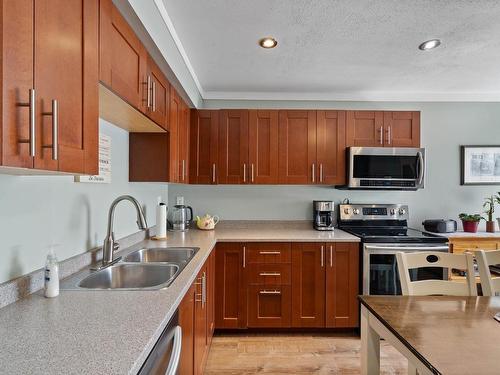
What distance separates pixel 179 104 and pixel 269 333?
2165 mm

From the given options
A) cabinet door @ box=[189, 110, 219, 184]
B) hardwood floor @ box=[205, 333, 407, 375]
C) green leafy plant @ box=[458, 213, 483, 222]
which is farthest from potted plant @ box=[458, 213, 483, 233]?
cabinet door @ box=[189, 110, 219, 184]

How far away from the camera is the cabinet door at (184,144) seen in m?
2.79

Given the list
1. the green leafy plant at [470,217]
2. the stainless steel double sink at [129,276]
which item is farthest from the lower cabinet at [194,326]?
the green leafy plant at [470,217]

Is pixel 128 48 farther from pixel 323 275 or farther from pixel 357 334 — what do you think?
pixel 357 334

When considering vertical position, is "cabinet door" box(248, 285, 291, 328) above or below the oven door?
below

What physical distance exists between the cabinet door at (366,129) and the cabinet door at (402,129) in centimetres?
6

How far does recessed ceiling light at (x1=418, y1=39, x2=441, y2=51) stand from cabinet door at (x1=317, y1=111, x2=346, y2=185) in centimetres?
94

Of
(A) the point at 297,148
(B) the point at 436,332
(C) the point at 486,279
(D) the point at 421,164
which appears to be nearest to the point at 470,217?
(D) the point at 421,164

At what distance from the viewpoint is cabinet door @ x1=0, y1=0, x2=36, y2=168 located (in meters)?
0.75

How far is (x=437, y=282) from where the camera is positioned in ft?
5.64

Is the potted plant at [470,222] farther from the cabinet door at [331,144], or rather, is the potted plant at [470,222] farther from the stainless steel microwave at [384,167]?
the cabinet door at [331,144]

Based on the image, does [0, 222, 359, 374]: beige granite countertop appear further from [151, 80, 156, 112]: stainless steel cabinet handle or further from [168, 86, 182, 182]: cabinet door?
[168, 86, 182, 182]: cabinet door

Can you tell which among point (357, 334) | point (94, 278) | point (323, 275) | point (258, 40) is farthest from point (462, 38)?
point (94, 278)

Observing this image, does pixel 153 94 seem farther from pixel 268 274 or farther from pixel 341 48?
pixel 268 274
